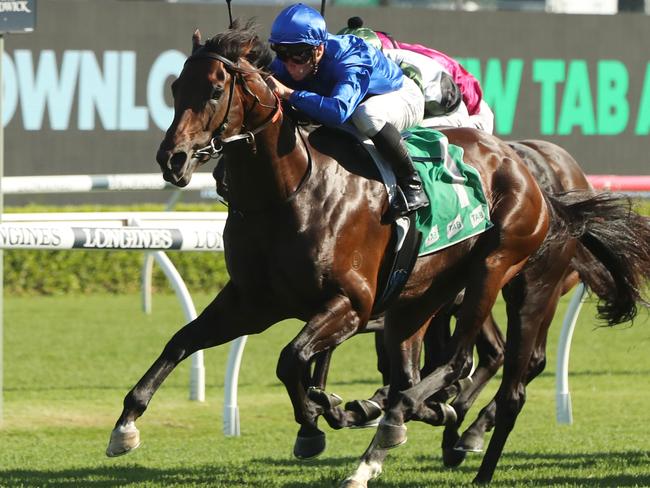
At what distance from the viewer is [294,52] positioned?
4660 millimetres

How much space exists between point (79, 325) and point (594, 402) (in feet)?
13.7

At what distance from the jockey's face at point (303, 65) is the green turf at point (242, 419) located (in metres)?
1.53

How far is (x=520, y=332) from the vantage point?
5543 mm

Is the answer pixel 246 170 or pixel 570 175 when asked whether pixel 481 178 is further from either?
pixel 570 175

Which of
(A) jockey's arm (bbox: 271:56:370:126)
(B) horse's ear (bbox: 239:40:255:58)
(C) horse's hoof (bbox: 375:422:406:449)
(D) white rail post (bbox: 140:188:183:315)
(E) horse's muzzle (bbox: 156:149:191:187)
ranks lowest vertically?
(D) white rail post (bbox: 140:188:183:315)

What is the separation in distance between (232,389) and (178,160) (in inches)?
99.7

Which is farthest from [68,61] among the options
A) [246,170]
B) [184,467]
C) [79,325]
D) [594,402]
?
[246,170]

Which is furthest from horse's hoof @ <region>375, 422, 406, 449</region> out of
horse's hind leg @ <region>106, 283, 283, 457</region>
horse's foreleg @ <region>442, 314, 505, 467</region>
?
horse's foreleg @ <region>442, 314, 505, 467</region>

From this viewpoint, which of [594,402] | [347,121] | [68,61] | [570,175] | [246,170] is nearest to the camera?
[246,170]

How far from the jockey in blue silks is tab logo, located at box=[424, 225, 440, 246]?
14 centimetres

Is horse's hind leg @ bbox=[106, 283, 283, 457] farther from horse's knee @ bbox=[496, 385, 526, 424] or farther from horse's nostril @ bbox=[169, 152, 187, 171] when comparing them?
horse's knee @ bbox=[496, 385, 526, 424]

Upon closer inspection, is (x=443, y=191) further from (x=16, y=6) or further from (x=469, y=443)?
(x=16, y=6)

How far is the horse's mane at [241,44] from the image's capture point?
14.2 feet

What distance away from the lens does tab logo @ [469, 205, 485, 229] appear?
517 cm
